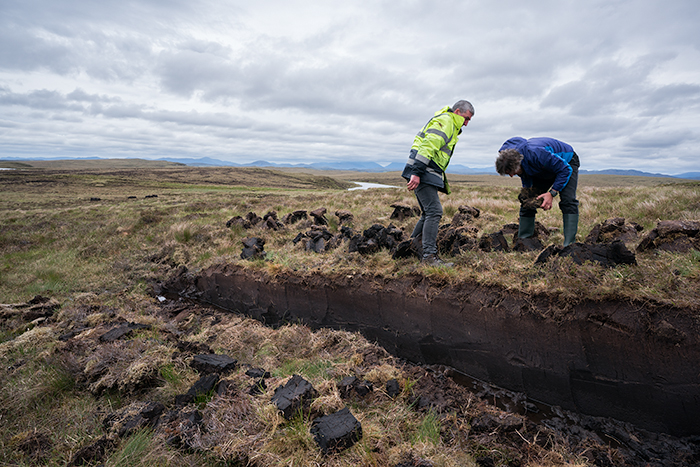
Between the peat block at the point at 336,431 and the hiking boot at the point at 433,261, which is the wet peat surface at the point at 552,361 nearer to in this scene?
the hiking boot at the point at 433,261

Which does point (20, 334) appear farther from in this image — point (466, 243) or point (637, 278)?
point (637, 278)

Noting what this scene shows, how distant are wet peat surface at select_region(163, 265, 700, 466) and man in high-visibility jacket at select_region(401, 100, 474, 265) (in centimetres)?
83

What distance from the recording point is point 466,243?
5969mm

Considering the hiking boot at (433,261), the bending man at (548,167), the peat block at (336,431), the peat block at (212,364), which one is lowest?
the peat block at (212,364)

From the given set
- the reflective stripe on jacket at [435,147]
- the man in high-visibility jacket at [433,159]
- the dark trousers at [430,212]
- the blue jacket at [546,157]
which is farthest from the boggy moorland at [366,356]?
the reflective stripe on jacket at [435,147]

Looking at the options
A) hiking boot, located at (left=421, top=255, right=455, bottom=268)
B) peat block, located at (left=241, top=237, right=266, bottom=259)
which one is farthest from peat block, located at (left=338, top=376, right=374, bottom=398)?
peat block, located at (left=241, top=237, right=266, bottom=259)

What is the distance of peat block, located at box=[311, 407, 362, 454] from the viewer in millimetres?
2832

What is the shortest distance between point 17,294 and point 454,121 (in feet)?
34.0

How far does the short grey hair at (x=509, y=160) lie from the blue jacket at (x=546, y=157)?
0.21m

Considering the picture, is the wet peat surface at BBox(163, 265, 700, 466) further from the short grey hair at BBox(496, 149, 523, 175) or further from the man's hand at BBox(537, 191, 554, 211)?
the short grey hair at BBox(496, 149, 523, 175)

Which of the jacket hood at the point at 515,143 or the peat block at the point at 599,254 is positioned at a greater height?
the jacket hood at the point at 515,143

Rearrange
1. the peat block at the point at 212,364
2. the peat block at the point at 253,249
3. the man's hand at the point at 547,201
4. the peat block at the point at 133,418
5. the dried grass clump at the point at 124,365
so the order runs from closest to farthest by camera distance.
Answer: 1. the peat block at the point at 133,418
2. the dried grass clump at the point at 124,365
3. the peat block at the point at 212,364
4. the man's hand at the point at 547,201
5. the peat block at the point at 253,249

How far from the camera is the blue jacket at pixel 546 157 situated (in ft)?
17.1

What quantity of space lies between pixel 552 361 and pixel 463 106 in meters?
3.91
